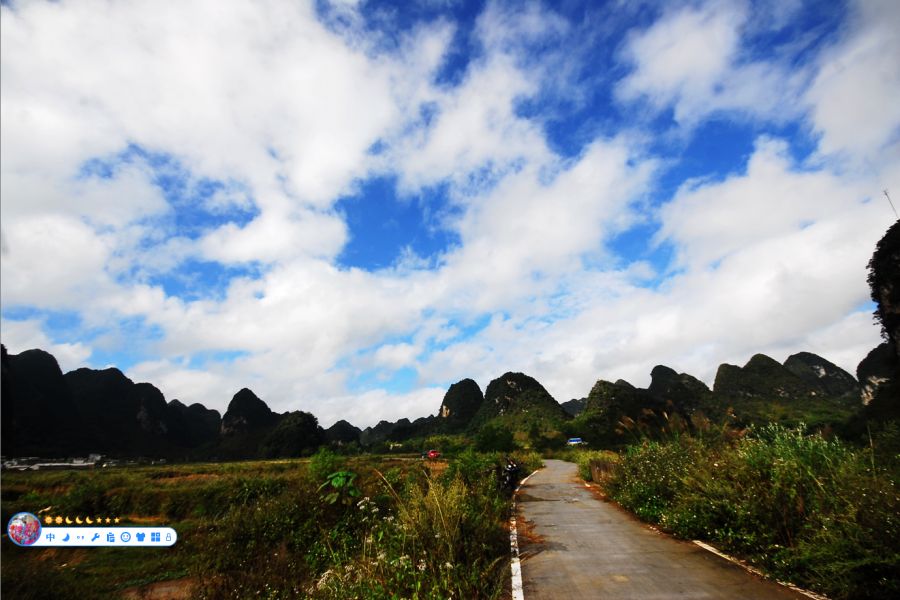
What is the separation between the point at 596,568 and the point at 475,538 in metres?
1.84

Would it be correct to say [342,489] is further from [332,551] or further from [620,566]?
[620,566]

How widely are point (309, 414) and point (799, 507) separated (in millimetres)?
90351

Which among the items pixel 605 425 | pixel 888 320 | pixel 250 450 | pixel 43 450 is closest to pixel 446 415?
pixel 250 450

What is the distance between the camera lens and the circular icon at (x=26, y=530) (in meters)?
9.62

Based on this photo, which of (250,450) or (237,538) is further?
(250,450)

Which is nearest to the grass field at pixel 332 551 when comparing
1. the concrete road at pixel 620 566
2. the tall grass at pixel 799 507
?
the concrete road at pixel 620 566

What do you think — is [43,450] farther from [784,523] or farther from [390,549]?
[784,523]

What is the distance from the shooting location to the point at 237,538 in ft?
23.0

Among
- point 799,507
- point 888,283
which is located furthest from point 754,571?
point 888,283

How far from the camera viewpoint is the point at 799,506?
5.47 meters

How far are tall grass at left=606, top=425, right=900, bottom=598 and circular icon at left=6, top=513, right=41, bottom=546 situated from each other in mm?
15192

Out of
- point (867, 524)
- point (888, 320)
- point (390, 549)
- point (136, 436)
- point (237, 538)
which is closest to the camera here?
point (867, 524)
